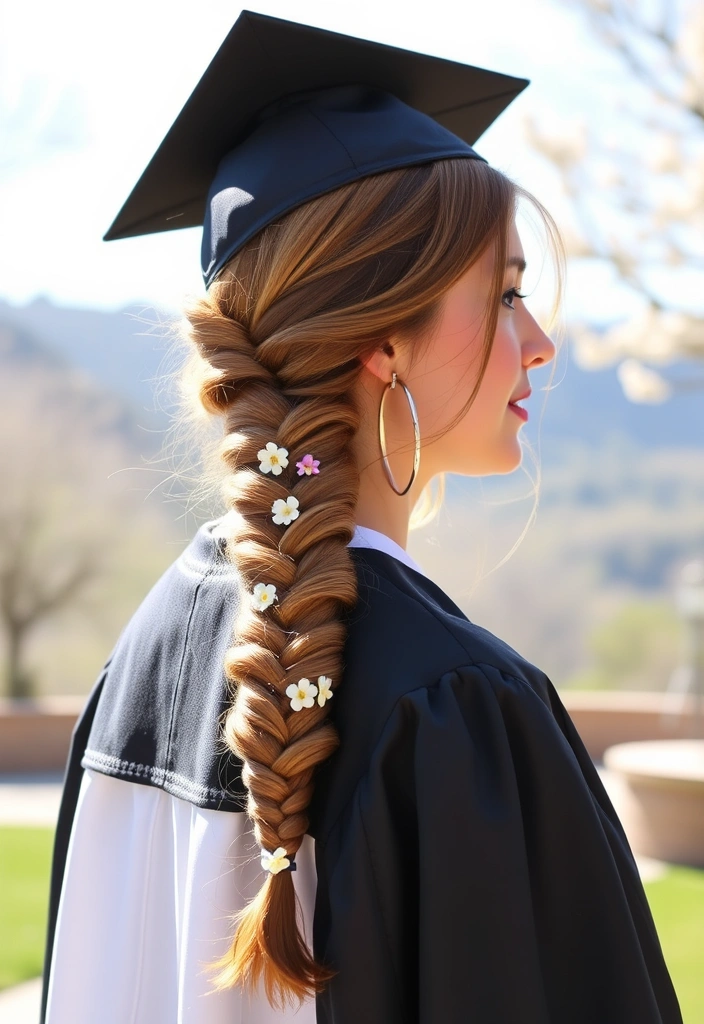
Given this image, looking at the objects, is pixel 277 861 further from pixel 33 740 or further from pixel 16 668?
pixel 16 668

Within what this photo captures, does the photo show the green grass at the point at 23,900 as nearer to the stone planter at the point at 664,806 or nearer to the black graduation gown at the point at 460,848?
the stone planter at the point at 664,806

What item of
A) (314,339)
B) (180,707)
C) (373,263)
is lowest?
(180,707)

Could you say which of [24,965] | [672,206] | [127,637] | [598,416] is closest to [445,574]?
[598,416]

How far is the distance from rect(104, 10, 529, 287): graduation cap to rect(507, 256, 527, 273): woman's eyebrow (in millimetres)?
154

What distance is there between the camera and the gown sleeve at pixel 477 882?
1.02 m

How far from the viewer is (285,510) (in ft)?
3.93

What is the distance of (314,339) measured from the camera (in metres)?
1.23

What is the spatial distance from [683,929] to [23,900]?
297 cm

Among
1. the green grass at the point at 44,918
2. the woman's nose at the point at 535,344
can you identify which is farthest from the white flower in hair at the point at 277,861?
the green grass at the point at 44,918

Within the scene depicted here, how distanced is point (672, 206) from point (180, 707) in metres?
6.47

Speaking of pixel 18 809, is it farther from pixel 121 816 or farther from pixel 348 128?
pixel 348 128

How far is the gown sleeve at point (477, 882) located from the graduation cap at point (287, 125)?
26.4 inches

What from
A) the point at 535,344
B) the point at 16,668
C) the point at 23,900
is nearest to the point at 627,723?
the point at 23,900

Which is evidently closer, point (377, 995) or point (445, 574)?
point (377, 995)
